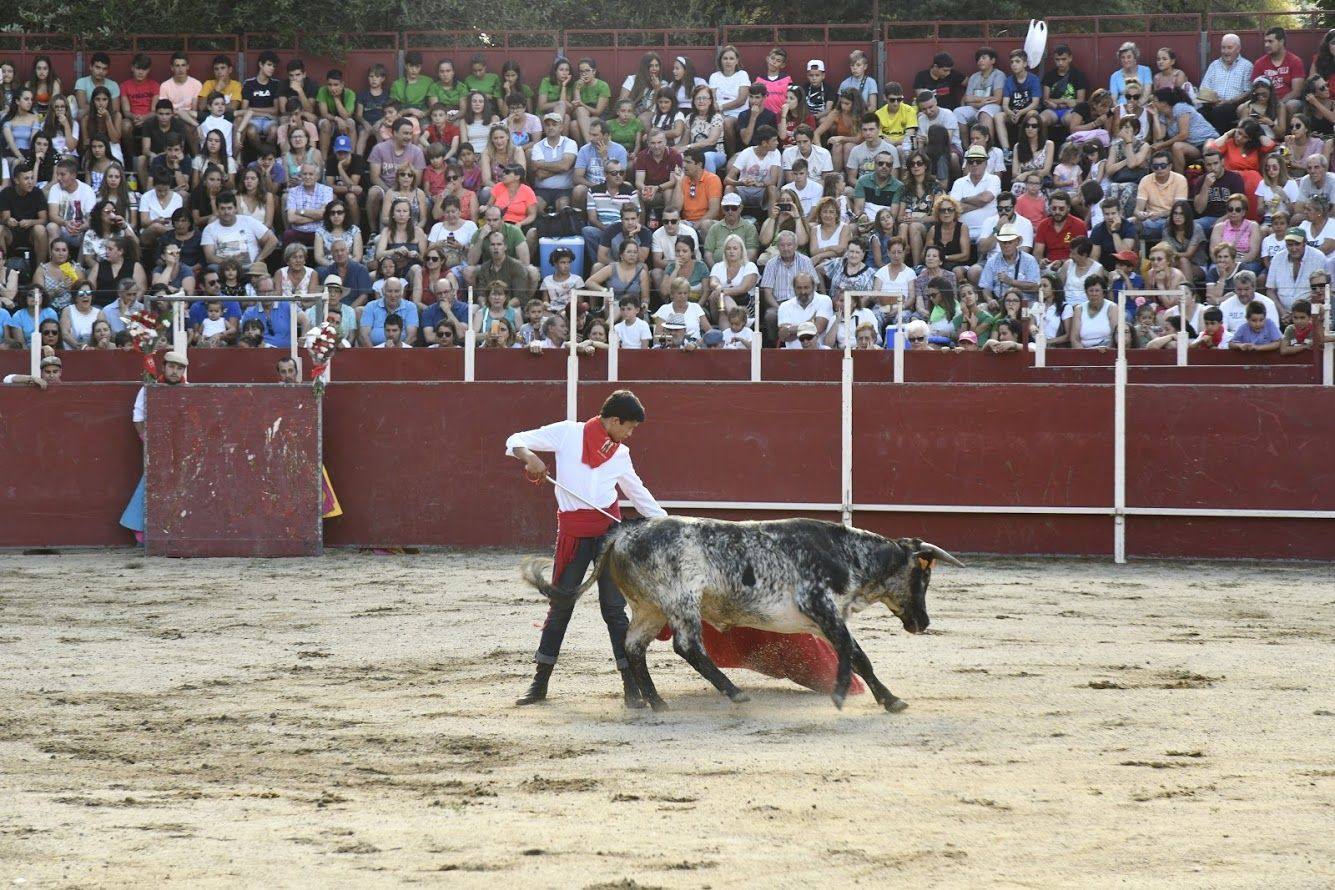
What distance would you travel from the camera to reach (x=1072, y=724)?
638cm

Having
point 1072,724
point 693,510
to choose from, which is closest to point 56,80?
point 693,510

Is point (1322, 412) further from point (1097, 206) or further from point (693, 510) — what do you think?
point (693, 510)

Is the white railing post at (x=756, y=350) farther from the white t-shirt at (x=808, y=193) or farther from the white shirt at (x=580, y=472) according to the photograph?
the white shirt at (x=580, y=472)

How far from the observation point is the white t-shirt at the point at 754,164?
15211 millimetres

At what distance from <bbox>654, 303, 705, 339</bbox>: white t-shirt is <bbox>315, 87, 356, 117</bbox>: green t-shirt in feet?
15.4

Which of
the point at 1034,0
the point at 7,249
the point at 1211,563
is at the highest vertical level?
the point at 1034,0

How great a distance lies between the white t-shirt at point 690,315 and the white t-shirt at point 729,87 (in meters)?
3.21

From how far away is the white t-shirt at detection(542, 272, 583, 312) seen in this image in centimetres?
1414

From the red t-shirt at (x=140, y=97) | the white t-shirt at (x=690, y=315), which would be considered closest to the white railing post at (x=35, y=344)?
the red t-shirt at (x=140, y=97)

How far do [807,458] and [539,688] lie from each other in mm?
5811

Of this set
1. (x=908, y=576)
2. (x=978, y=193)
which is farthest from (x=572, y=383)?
(x=908, y=576)

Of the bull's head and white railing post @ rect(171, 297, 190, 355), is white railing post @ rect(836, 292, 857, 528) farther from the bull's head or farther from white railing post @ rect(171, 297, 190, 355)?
the bull's head

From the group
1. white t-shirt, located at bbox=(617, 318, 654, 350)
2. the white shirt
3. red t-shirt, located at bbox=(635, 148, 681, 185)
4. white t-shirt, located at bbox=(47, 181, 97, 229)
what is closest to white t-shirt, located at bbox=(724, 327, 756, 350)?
white t-shirt, located at bbox=(617, 318, 654, 350)

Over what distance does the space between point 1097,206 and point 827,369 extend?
116 inches
